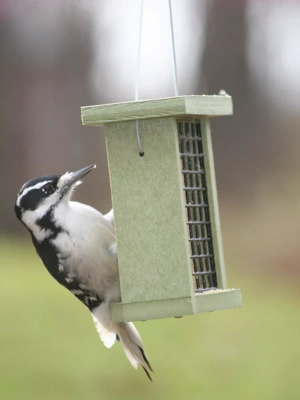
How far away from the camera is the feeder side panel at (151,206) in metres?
4.60

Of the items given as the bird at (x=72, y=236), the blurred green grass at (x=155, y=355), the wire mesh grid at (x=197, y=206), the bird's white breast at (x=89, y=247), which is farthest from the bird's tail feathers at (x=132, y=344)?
the blurred green grass at (x=155, y=355)

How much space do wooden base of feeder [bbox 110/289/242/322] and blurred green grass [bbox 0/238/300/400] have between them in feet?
13.1

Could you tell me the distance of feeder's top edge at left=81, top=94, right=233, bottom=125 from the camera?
4.43 m

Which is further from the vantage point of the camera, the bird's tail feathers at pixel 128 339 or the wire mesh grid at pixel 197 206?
the bird's tail feathers at pixel 128 339

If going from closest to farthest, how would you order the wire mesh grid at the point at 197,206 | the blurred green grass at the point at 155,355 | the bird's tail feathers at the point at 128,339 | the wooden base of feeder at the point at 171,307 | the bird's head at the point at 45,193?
the wooden base of feeder at the point at 171,307, the wire mesh grid at the point at 197,206, the bird's head at the point at 45,193, the bird's tail feathers at the point at 128,339, the blurred green grass at the point at 155,355

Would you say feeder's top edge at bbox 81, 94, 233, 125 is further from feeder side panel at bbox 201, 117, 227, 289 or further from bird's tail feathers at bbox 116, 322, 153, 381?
bird's tail feathers at bbox 116, 322, 153, 381

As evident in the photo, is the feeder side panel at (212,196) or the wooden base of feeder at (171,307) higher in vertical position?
the feeder side panel at (212,196)

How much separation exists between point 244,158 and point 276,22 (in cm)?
192

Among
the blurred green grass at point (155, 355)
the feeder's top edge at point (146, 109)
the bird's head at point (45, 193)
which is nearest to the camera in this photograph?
the feeder's top edge at point (146, 109)

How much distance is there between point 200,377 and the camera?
29.2 feet

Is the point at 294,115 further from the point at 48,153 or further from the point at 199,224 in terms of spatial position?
the point at 199,224

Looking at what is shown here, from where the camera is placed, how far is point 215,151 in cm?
1429

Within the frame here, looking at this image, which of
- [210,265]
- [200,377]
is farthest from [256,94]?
[210,265]

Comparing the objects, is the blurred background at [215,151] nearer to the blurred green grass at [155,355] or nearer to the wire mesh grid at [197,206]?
the blurred green grass at [155,355]
